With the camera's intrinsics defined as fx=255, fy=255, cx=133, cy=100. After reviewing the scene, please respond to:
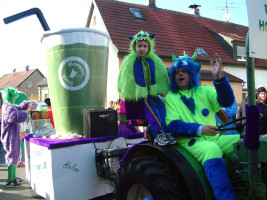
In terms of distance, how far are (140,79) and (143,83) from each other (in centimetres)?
5

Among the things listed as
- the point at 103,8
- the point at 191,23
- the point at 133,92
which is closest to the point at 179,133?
the point at 133,92

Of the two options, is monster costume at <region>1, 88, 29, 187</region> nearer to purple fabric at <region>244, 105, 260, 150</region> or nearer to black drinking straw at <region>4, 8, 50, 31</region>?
black drinking straw at <region>4, 8, 50, 31</region>

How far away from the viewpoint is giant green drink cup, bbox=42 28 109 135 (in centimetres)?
364

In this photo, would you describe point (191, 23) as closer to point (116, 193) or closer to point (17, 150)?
point (17, 150)

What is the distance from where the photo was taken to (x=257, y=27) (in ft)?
4.60

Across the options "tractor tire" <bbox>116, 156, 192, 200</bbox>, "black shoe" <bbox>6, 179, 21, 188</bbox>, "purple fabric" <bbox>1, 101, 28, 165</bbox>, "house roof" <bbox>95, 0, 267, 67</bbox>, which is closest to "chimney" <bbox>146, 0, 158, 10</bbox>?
"house roof" <bbox>95, 0, 267, 67</bbox>

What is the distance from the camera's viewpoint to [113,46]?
1222 cm

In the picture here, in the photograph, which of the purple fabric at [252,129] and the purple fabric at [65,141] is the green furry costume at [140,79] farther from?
the purple fabric at [252,129]

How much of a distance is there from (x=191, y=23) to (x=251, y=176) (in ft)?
58.0

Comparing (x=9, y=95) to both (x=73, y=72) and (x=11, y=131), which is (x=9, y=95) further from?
(x=73, y=72)

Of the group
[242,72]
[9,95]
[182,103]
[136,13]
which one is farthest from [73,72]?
[242,72]

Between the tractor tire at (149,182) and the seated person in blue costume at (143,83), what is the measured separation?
Answer: 36 cm

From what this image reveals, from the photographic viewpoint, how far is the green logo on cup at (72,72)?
364cm

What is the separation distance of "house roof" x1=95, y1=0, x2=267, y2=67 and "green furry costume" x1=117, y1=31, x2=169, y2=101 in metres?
9.54
